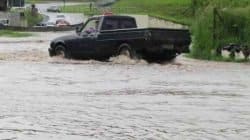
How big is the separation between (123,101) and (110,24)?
467 inches

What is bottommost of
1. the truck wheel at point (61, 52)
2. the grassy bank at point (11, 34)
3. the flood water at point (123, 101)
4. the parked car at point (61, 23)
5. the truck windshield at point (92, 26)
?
the flood water at point (123, 101)

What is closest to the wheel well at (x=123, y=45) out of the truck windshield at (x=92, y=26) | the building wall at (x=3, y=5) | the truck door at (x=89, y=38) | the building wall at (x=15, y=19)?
the truck door at (x=89, y=38)

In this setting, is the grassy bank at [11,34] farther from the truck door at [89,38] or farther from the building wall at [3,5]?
the truck door at [89,38]

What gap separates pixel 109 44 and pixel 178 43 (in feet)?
8.03

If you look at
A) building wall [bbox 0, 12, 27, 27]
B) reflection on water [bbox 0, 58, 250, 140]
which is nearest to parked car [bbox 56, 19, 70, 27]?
building wall [bbox 0, 12, 27, 27]

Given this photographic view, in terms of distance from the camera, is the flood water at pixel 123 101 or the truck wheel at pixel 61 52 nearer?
the flood water at pixel 123 101

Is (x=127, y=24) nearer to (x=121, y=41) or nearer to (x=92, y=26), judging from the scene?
(x=121, y=41)

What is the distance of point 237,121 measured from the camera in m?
12.9

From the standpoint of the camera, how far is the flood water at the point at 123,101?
11641 millimetres

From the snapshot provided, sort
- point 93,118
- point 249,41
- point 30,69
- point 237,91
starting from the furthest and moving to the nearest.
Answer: point 249,41
point 30,69
point 237,91
point 93,118

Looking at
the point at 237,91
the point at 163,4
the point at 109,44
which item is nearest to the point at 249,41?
the point at 109,44

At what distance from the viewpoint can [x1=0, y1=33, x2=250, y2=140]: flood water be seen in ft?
38.2

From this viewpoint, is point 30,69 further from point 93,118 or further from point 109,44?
point 93,118

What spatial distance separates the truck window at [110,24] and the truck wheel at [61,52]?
1819 millimetres
